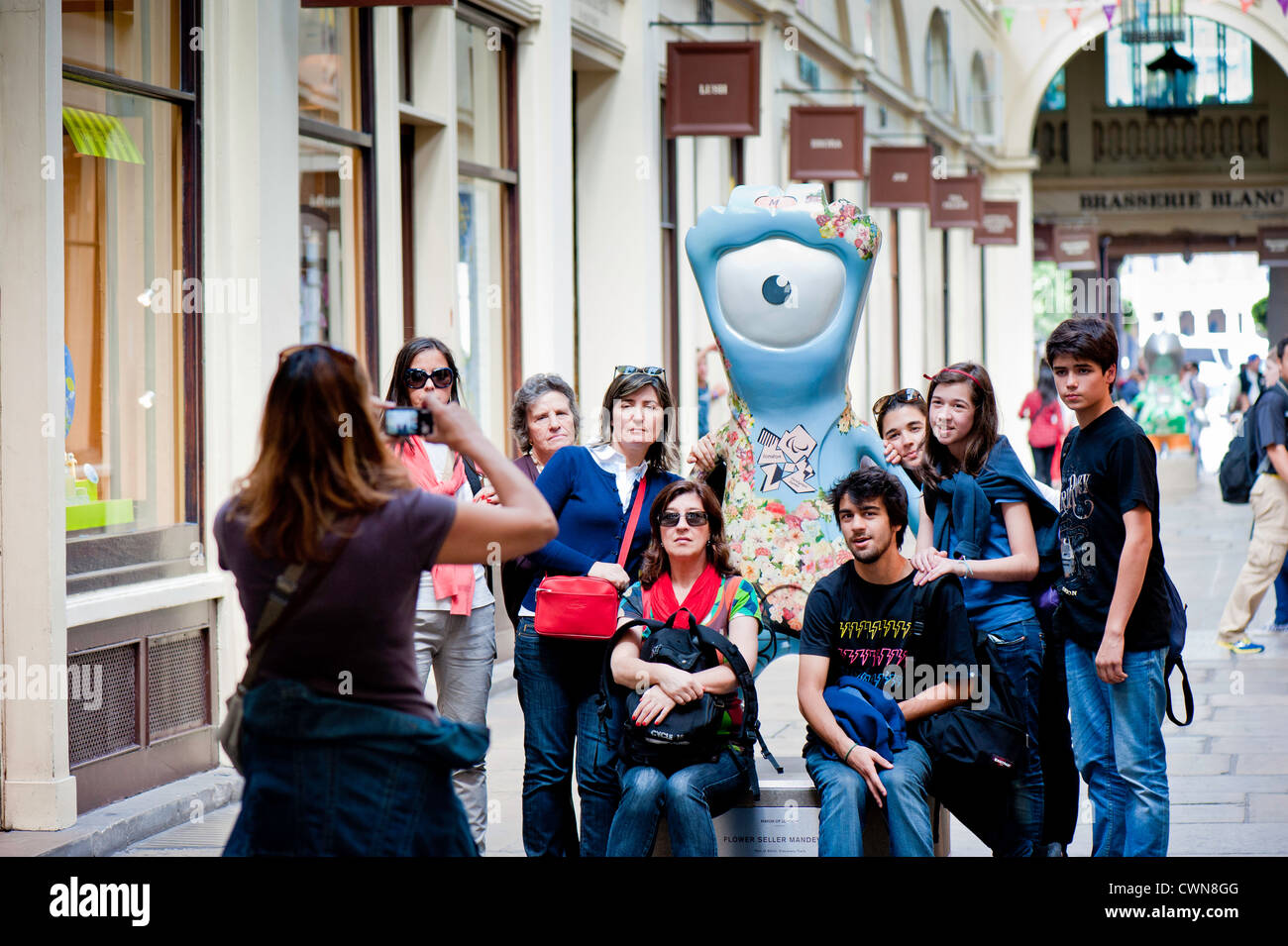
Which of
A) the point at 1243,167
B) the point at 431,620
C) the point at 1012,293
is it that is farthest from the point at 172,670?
the point at 1243,167

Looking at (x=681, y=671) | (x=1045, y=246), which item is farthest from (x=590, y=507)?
(x=1045, y=246)

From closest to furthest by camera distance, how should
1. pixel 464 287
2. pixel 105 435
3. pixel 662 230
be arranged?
pixel 105 435, pixel 464 287, pixel 662 230

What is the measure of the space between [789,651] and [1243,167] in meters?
31.3

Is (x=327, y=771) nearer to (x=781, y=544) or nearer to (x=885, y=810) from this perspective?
(x=885, y=810)

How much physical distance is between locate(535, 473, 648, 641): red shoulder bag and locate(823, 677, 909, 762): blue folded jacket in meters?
0.64

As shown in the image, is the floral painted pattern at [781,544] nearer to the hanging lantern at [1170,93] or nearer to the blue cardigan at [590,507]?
the blue cardigan at [590,507]

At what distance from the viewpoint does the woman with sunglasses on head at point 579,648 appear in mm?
4742

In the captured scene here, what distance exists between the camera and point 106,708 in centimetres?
603

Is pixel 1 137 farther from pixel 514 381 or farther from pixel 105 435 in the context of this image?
pixel 514 381

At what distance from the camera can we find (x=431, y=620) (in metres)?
4.96

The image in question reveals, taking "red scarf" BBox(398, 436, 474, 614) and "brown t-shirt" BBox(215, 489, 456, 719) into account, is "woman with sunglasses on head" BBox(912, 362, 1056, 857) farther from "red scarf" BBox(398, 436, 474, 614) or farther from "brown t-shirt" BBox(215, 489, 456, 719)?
"brown t-shirt" BBox(215, 489, 456, 719)

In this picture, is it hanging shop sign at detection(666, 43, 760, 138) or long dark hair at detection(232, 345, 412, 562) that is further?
hanging shop sign at detection(666, 43, 760, 138)

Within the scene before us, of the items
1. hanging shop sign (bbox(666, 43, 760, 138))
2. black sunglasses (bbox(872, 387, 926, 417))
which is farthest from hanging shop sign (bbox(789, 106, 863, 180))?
black sunglasses (bbox(872, 387, 926, 417))

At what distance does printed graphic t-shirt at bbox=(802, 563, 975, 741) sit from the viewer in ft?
14.5
